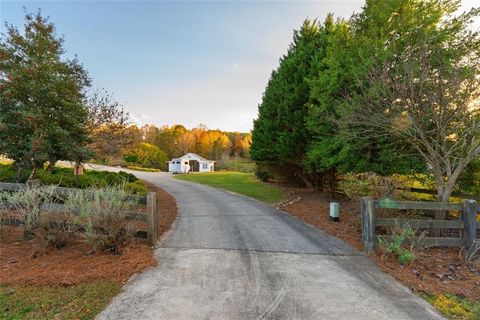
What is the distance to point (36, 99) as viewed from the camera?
9.20 m

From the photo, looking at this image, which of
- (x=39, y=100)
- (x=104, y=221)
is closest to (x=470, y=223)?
(x=104, y=221)

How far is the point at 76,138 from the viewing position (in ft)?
34.2

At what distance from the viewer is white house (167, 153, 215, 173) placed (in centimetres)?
4147

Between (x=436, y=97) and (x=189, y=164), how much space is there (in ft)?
139

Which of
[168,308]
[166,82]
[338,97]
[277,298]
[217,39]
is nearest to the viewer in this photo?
[168,308]

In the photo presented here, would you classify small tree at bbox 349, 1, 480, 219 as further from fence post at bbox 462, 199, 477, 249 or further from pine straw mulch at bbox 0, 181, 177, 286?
pine straw mulch at bbox 0, 181, 177, 286

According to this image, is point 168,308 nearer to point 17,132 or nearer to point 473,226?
point 473,226

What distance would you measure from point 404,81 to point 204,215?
704 cm

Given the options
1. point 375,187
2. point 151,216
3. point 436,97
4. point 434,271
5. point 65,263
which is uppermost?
point 436,97

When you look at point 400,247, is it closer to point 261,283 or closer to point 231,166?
point 261,283

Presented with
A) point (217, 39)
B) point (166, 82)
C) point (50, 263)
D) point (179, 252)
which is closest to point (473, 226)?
point (179, 252)

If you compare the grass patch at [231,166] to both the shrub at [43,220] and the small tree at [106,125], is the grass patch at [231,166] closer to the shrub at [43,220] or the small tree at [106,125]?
the small tree at [106,125]

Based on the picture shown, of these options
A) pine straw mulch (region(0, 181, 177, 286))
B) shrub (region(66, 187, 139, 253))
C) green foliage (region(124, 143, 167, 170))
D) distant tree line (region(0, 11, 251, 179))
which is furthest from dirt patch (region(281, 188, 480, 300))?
green foliage (region(124, 143, 167, 170))

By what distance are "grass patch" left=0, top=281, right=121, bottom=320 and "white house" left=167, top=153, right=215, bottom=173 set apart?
37.8 metres
